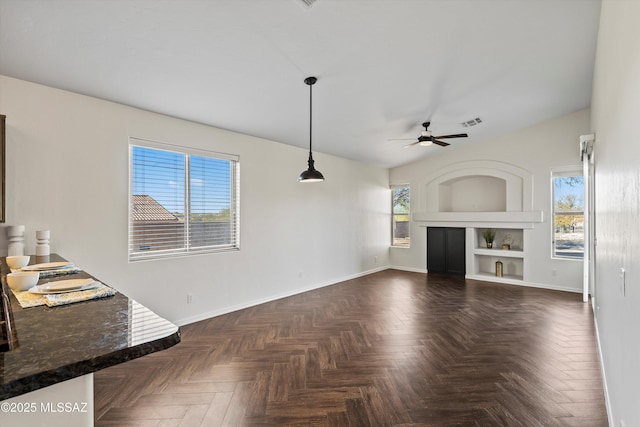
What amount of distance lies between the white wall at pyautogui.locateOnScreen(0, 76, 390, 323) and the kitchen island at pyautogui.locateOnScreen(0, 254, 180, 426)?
2313 mm

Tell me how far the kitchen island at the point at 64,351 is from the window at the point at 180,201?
2705mm

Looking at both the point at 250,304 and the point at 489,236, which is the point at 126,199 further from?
the point at 489,236

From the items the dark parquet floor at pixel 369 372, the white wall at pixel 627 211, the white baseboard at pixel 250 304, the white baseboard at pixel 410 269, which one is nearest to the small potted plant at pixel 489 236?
the white baseboard at pixel 410 269

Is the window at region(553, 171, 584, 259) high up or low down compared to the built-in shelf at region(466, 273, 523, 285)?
up

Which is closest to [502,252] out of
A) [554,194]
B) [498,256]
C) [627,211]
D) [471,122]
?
[498,256]

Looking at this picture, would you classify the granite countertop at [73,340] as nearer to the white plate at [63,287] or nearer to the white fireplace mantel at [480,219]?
the white plate at [63,287]

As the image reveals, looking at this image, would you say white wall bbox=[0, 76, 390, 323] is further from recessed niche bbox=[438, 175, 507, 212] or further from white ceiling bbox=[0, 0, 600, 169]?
recessed niche bbox=[438, 175, 507, 212]

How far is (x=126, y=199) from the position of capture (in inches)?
145

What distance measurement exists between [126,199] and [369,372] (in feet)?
10.6

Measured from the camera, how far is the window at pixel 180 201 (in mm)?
3883

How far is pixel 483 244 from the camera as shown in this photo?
741cm

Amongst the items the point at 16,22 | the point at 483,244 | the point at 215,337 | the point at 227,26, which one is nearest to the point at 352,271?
the point at 483,244

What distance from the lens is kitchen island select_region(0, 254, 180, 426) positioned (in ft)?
2.60

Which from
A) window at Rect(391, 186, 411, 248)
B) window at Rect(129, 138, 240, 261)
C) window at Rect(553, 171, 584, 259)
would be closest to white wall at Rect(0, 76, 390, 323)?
window at Rect(129, 138, 240, 261)
